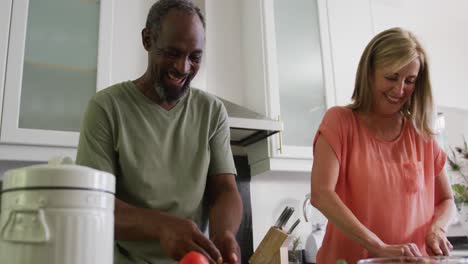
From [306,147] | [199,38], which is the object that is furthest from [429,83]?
[306,147]

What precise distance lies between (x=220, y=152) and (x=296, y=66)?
133 centimetres

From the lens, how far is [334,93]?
7.48ft

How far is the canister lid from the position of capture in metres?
0.39

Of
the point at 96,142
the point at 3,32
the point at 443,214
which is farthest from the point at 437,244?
the point at 3,32

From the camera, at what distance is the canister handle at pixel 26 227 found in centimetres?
38

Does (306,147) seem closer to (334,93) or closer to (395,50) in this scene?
(334,93)

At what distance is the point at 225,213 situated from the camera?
2.94ft

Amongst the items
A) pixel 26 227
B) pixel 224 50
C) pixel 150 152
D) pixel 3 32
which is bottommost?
pixel 26 227

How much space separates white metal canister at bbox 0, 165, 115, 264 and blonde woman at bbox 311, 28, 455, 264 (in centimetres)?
73

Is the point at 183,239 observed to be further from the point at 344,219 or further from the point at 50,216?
the point at 344,219

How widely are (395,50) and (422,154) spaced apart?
0.29 metres

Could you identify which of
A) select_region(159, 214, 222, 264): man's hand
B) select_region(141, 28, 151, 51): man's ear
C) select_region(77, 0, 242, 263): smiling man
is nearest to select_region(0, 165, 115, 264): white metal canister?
select_region(159, 214, 222, 264): man's hand

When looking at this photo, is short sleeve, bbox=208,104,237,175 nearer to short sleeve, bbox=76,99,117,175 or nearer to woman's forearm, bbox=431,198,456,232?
short sleeve, bbox=76,99,117,175

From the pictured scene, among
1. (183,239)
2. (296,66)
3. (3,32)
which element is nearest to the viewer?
(183,239)
